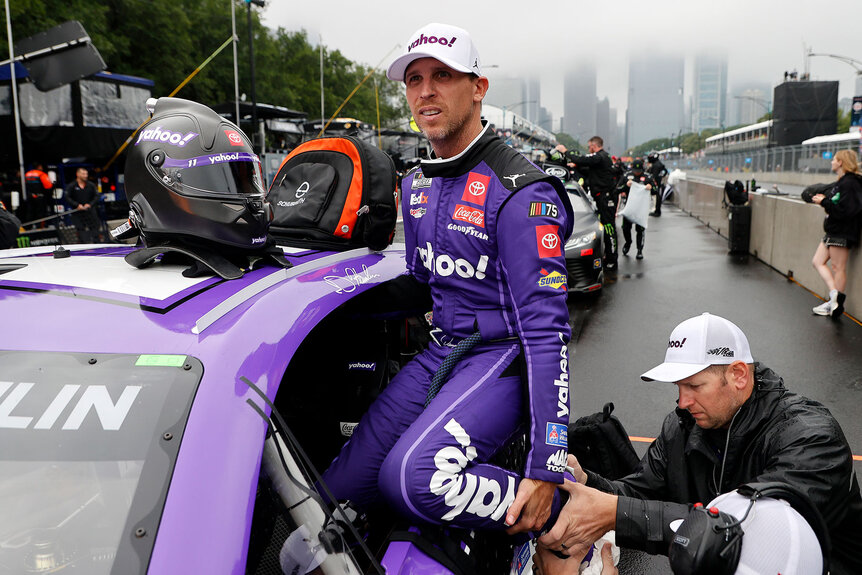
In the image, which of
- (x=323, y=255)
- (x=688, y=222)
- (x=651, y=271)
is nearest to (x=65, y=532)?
(x=323, y=255)

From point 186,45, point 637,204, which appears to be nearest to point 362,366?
point 637,204

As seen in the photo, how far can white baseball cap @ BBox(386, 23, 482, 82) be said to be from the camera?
2.47 meters

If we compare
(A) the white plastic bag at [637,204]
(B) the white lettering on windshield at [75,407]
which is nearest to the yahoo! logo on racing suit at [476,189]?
(B) the white lettering on windshield at [75,407]

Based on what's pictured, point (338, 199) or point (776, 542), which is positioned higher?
point (338, 199)

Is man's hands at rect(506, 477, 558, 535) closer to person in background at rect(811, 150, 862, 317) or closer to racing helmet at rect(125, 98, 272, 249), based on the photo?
racing helmet at rect(125, 98, 272, 249)

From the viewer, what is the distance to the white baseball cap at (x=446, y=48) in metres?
2.47

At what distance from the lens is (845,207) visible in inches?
322

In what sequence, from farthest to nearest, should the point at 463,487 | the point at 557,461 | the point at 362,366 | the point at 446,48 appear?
the point at 362,366 < the point at 446,48 < the point at 557,461 < the point at 463,487

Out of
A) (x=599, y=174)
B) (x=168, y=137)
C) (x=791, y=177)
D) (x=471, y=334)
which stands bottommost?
(x=791, y=177)

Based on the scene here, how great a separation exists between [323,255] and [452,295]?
0.53 m

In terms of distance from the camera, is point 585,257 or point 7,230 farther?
point 585,257

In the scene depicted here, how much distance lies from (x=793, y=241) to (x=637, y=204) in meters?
2.85

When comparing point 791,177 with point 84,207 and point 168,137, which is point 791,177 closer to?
point 84,207

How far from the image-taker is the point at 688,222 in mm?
23031
